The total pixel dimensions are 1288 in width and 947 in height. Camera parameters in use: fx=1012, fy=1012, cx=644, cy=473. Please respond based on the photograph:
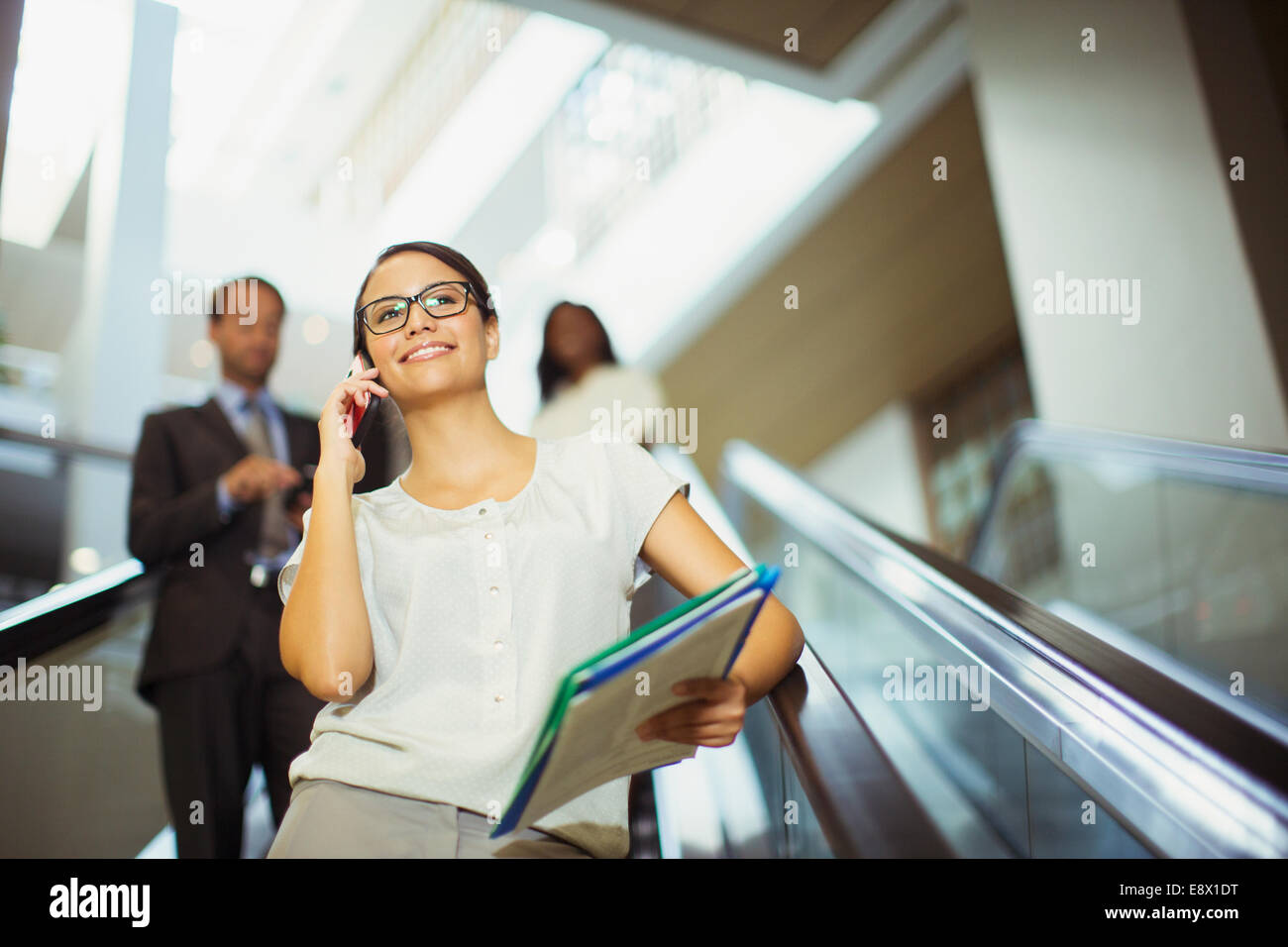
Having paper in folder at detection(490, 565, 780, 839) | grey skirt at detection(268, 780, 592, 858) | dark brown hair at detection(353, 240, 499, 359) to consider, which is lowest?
grey skirt at detection(268, 780, 592, 858)

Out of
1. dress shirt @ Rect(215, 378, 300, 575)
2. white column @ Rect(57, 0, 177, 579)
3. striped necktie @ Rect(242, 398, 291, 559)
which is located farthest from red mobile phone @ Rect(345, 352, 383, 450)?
white column @ Rect(57, 0, 177, 579)

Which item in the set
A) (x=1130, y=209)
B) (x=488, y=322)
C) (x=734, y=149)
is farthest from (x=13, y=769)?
(x=734, y=149)

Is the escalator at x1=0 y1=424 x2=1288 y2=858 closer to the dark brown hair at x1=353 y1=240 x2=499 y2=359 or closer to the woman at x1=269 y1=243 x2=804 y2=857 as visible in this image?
the woman at x1=269 y1=243 x2=804 y2=857

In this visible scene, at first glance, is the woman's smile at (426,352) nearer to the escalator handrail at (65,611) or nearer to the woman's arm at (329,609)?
the woman's arm at (329,609)

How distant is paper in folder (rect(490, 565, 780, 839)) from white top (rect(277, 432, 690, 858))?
0.18 metres

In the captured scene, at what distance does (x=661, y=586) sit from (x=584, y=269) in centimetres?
797

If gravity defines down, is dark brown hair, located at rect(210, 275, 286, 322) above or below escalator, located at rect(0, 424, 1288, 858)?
above

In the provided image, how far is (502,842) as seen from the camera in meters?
1.34

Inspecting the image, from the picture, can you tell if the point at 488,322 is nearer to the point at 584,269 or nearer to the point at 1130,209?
the point at 1130,209

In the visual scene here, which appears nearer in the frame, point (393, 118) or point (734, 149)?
point (734, 149)

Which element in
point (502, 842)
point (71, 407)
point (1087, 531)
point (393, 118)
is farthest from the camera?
point (393, 118)

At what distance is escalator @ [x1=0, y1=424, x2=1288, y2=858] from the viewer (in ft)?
3.88

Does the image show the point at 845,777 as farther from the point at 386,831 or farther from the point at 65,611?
the point at 65,611

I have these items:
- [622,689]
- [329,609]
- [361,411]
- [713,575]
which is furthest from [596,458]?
[622,689]
